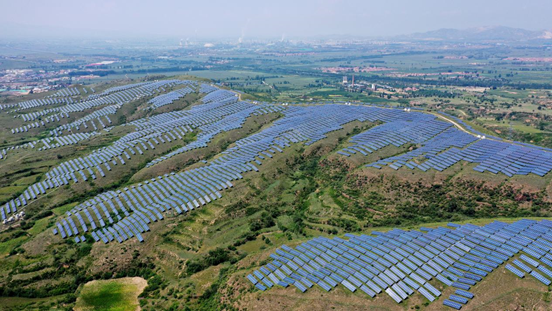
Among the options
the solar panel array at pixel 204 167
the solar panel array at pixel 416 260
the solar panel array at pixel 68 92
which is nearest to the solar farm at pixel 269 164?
the solar panel array at pixel 416 260

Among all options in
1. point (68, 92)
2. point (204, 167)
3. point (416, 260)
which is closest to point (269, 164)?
point (204, 167)

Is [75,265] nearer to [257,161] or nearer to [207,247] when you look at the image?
[207,247]

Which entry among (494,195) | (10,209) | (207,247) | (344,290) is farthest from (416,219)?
(10,209)

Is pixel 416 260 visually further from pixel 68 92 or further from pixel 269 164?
pixel 68 92

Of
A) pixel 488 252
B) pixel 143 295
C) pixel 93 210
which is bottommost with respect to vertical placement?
pixel 143 295

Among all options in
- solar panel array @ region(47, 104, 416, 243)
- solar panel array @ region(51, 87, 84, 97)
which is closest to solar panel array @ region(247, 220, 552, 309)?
solar panel array @ region(47, 104, 416, 243)

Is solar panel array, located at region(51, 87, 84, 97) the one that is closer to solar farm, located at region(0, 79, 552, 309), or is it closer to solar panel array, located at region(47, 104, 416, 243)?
solar farm, located at region(0, 79, 552, 309)
